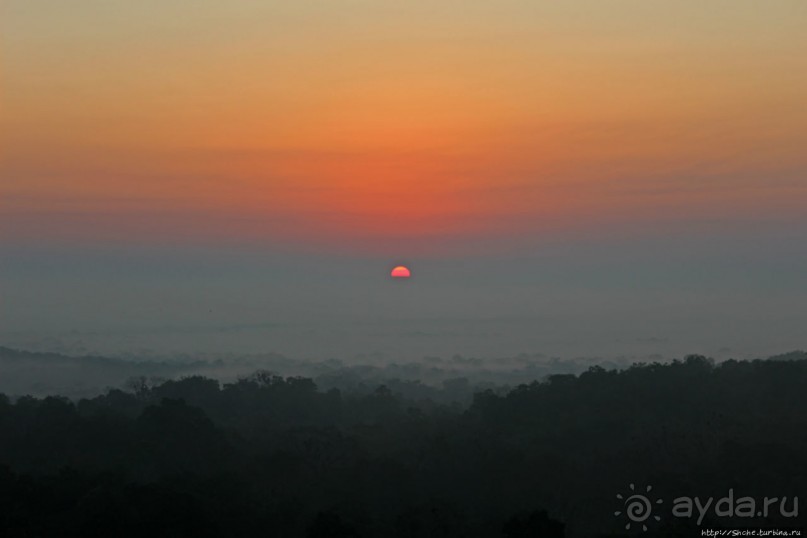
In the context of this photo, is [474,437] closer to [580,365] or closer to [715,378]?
[715,378]

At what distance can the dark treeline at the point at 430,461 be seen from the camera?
38.2 m

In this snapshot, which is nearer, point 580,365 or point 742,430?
point 742,430

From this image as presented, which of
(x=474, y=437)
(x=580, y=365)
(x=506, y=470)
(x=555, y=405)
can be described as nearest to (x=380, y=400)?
(x=555, y=405)

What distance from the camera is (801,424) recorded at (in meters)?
53.0

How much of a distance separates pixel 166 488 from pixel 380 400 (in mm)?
50000

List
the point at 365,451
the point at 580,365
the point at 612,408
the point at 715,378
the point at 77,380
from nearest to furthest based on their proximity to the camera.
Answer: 1. the point at 365,451
2. the point at 612,408
3. the point at 715,378
4. the point at 77,380
5. the point at 580,365

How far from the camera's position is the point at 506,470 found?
168 ft

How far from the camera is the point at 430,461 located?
53938 mm

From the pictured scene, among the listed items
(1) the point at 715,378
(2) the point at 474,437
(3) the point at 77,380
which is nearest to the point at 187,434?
(2) the point at 474,437

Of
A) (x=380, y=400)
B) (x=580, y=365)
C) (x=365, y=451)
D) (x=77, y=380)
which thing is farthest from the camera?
(x=580, y=365)

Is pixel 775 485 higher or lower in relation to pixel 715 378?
lower

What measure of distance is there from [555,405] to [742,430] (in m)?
15.1

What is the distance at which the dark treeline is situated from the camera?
38250 millimetres

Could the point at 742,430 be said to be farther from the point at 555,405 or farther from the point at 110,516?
the point at 110,516
